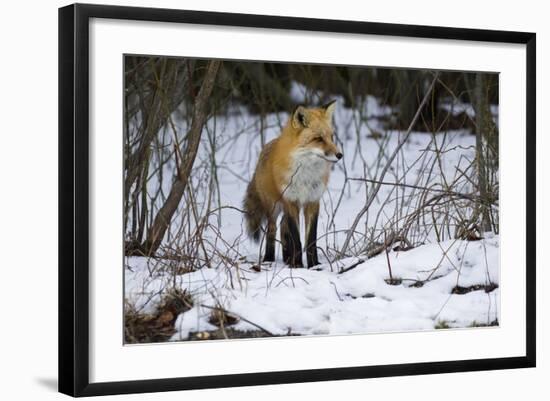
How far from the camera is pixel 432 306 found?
219 inches

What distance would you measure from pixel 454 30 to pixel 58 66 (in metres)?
1.98

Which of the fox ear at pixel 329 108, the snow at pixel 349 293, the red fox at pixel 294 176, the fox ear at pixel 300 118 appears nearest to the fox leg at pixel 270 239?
the red fox at pixel 294 176

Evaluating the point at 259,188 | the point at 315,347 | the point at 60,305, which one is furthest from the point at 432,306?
the point at 60,305

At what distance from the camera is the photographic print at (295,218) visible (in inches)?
200

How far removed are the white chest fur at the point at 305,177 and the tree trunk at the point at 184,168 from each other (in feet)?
1.71

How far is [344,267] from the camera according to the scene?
5617 millimetres

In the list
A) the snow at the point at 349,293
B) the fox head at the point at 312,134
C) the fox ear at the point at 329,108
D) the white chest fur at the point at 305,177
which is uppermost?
the fox ear at the point at 329,108

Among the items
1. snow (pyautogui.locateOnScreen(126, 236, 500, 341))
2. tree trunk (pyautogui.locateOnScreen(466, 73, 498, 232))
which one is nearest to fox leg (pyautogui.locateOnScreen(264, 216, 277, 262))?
snow (pyautogui.locateOnScreen(126, 236, 500, 341))

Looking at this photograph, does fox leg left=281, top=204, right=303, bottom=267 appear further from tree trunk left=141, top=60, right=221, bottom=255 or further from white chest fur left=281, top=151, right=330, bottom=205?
tree trunk left=141, top=60, right=221, bottom=255

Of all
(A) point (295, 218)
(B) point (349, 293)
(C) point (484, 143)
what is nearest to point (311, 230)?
(A) point (295, 218)

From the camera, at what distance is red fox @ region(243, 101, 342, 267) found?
5719 millimetres

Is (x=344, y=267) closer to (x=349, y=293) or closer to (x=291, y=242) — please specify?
(x=349, y=293)

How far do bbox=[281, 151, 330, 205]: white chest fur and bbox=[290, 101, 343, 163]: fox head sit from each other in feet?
0.11

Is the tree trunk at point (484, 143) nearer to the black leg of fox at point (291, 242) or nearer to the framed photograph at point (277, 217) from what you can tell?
the framed photograph at point (277, 217)
